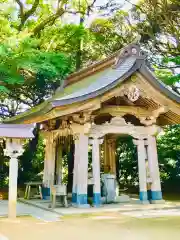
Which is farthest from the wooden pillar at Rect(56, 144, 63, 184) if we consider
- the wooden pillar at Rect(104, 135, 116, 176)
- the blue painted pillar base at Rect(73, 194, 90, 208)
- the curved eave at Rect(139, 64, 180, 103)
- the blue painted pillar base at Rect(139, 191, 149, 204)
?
the curved eave at Rect(139, 64, 180, 103)

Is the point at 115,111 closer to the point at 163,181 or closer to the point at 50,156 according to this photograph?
the point at 50,156

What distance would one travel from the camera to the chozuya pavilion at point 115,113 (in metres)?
8.59

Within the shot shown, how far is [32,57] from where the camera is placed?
11828 millimetres

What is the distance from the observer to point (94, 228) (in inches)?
231

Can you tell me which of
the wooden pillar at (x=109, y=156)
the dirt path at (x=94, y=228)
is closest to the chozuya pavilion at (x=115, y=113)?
the wooden pillar at (x=109, y=156)

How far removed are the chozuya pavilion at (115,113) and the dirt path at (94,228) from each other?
2.06 m

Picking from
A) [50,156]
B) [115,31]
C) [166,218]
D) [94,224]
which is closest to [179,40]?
[115,31]

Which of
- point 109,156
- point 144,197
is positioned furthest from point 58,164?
point 144,197

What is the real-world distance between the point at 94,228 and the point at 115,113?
4.46 meters

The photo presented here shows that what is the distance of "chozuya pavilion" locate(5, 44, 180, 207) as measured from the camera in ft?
28.2

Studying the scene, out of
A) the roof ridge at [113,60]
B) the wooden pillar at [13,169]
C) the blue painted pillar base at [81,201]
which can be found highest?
the roof ridge at [113,60]

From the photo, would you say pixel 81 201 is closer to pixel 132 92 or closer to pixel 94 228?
pixel 94 228

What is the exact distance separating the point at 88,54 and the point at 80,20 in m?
2.55

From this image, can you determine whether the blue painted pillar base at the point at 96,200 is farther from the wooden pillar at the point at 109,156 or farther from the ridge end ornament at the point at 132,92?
the ridge end ornament at the point at 132,92
